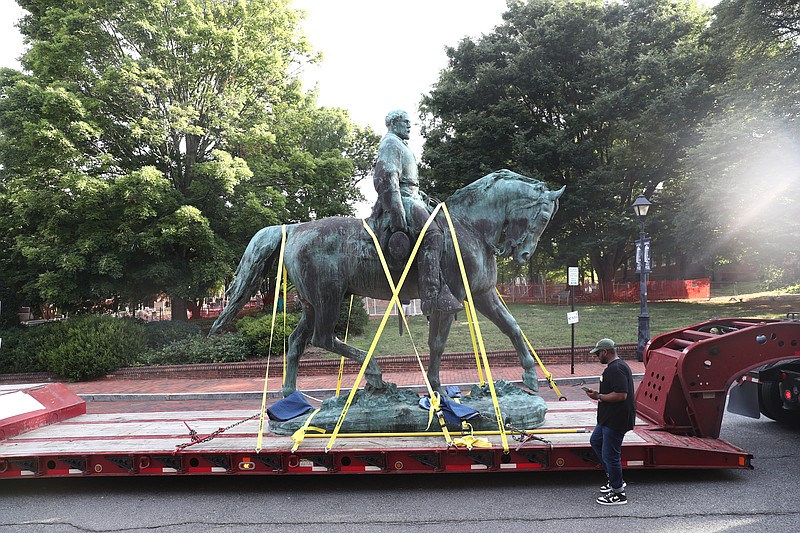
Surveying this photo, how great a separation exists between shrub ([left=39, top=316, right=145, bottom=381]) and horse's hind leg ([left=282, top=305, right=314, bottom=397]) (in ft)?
32.5

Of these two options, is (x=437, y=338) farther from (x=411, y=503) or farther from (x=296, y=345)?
(x=411, y=503)

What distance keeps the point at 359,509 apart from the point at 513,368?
30.8 feet

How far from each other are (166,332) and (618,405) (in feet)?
49.7

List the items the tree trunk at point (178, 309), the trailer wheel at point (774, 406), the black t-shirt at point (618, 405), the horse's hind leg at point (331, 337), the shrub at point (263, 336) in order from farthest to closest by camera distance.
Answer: the tree trunk at point (178, 309) → the shrub at point (263, 336) → the trailer wheel at point (774, 406) → the horse's hind leg at point (331, 337) → the black t-shirt at point (618, 405)

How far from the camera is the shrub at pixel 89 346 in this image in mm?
14016

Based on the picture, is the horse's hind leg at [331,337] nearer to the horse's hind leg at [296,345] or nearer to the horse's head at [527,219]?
the horse's hind leg at [296,345]

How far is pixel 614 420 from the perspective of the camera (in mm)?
4707

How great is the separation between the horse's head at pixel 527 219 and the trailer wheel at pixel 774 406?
4144 millimetres

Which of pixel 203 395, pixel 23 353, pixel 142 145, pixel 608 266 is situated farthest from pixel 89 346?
pixel 608 266

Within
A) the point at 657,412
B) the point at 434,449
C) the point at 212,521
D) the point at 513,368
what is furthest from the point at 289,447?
the point at 513,368

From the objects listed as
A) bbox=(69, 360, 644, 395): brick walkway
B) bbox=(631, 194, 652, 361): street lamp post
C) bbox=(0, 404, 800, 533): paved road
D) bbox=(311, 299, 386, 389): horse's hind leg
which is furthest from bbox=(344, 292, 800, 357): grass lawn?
bbox=(0, 404, 800, 533): paved road

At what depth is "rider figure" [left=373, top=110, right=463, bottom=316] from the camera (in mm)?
5875

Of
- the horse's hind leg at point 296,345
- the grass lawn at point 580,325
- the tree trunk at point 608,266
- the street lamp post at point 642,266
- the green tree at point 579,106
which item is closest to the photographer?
Result: the horse's hind leg at point 296,345

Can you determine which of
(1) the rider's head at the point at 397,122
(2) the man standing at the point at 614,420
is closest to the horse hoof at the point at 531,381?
→ (2) the man standing at the point at 614,420
